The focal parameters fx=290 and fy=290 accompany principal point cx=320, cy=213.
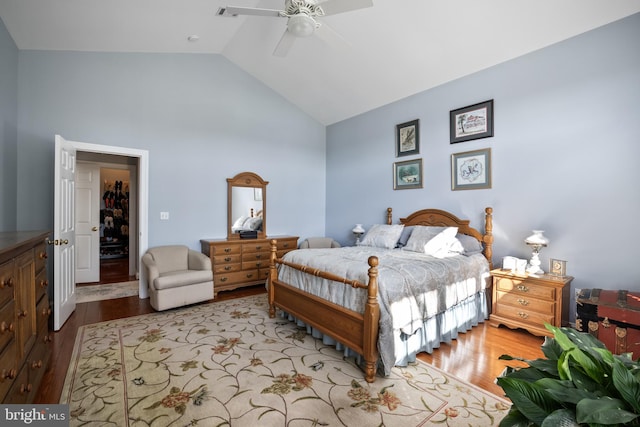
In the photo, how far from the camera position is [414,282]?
255 centimetres

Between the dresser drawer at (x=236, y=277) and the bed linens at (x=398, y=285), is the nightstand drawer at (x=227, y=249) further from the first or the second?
the bed linens at (x=398, y=285)

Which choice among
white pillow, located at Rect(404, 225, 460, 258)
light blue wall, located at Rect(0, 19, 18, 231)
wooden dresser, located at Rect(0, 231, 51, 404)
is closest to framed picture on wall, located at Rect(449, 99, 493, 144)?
white pillow, located at Rect(404, 225, 460, 258)

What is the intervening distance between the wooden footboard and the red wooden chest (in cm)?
194

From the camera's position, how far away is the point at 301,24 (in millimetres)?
2666

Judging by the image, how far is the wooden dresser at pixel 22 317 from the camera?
143cm

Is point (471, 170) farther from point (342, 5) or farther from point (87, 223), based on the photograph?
point (87, 223)

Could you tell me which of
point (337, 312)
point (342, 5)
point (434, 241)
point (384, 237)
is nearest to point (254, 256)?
point (384, 237)

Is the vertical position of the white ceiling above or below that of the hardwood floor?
above

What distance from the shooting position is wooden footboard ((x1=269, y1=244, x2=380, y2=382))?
2.21 meters

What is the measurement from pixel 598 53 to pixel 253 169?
4839 mm

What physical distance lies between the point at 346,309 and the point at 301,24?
2.60m

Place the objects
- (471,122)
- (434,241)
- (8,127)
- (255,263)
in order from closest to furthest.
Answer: (8,127) → (434,241) → (471,122) → (255,263)

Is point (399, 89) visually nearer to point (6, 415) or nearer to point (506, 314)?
point (506, 314)

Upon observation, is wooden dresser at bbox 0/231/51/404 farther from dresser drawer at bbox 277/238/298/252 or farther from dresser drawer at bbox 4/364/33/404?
dresser drawer at bbox 277/238/298/252
